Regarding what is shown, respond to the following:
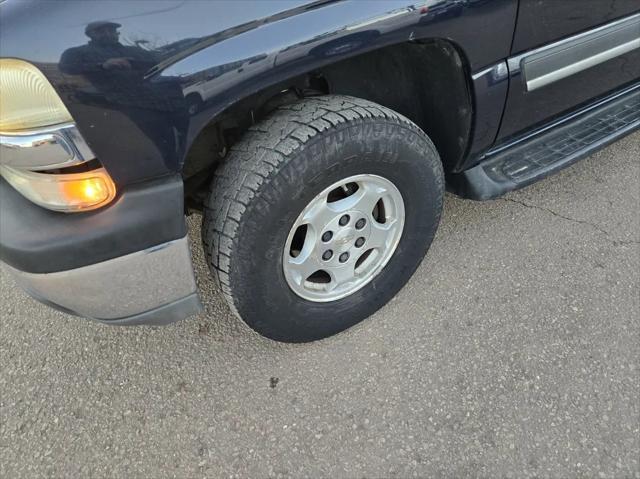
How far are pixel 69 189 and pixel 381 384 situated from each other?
1241mm

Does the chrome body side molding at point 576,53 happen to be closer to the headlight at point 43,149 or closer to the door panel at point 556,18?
the door panel at point 556,18

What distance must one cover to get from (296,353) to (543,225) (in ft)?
4.46

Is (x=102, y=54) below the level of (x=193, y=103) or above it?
above

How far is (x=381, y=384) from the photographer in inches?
75.6

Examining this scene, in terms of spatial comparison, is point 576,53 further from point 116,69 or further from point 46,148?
point 46,148

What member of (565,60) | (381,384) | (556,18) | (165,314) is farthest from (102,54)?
(565,60)

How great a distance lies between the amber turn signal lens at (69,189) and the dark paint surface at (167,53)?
5 centimetres

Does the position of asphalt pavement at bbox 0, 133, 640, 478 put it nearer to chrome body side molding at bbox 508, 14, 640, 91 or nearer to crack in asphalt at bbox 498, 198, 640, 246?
crack in asphalt at bbox 498, 198, 640, 246

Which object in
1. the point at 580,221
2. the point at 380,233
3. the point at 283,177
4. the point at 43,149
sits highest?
the point at 43,149

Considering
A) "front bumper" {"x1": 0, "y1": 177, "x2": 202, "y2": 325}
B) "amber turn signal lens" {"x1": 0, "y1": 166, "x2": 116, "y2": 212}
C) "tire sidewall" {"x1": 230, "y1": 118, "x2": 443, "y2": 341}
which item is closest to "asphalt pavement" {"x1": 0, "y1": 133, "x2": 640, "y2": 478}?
"tire sidewall" {"x1": 230, "y1": 118, "x2": 443, "y2": 341}

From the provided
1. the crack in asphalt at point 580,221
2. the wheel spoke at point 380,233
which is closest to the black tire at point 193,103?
the wheel spoke at point 380,233

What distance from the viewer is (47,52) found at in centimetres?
115

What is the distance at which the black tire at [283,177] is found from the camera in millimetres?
1551

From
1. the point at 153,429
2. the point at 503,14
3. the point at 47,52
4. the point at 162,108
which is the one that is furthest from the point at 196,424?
the point at 503,14
